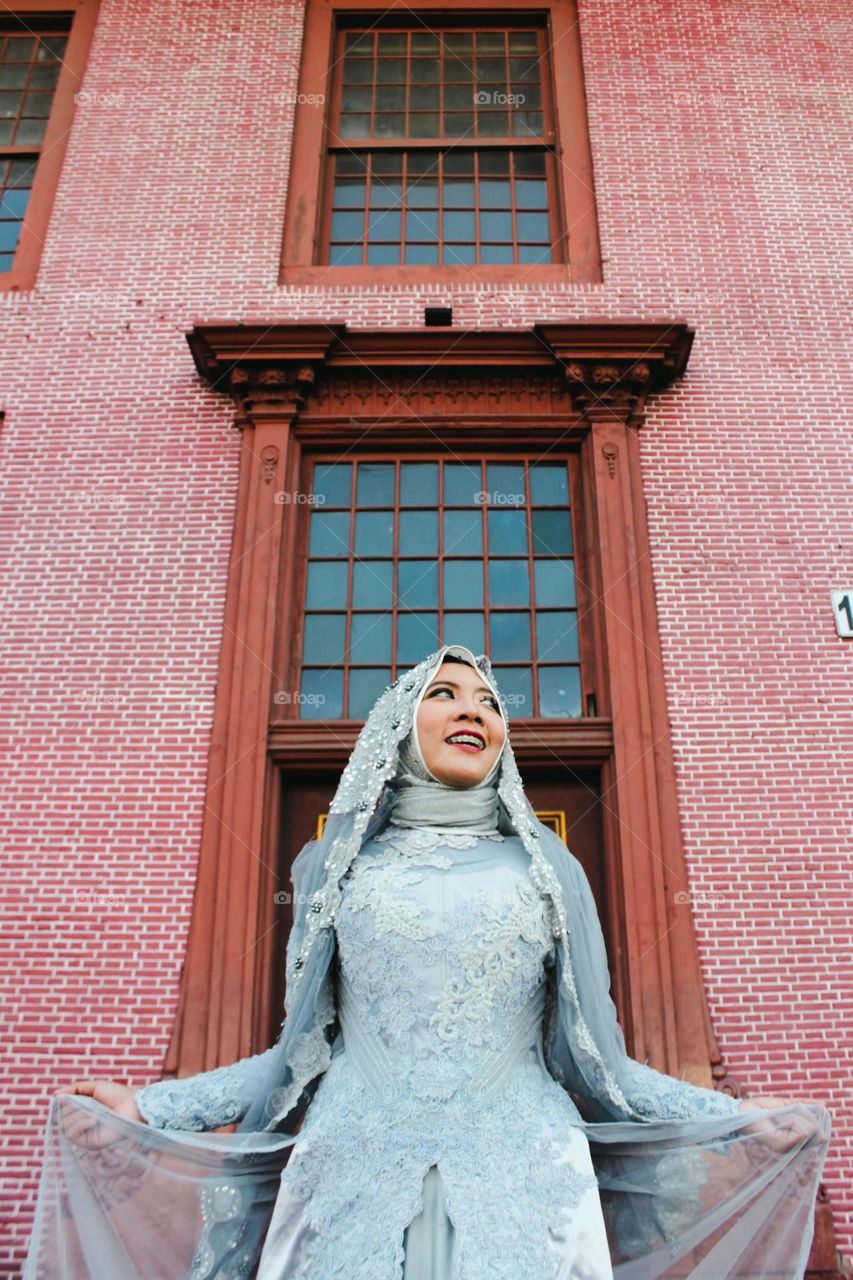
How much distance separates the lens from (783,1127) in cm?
237

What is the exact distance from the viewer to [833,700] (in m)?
5.83

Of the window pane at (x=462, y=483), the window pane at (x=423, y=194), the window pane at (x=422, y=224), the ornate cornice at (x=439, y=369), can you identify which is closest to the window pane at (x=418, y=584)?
the window pane at (x=462, y=483)

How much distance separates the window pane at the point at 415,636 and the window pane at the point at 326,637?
360mm

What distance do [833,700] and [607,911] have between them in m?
1.85

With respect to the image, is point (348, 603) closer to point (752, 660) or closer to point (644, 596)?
point (644, 596)

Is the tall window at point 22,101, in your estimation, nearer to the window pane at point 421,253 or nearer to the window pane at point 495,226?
the window pane at point 421,253

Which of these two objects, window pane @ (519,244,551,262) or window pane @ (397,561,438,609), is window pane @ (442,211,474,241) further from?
window pane @ (397,561,438,609)

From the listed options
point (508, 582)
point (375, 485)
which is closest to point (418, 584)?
point (508, 582)

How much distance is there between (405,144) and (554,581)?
409 centimetres

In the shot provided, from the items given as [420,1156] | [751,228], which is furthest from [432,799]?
[751,228]

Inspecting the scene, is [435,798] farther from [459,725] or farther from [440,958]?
[440,958]

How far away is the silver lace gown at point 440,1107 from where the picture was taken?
209cm

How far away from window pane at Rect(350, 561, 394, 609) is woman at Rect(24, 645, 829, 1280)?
3.63 metres

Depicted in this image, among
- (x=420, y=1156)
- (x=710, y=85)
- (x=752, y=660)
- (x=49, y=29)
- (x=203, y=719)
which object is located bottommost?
(x=420, y=1156)
